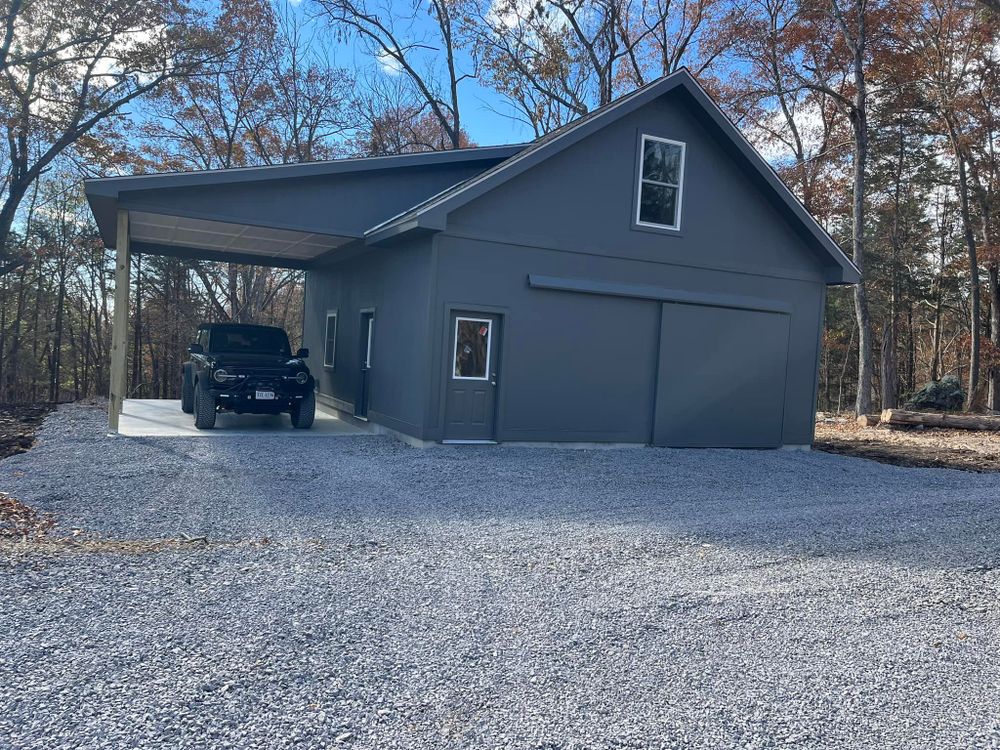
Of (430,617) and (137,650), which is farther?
(430,617)

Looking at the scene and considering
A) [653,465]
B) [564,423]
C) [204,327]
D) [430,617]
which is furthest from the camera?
[204,327]

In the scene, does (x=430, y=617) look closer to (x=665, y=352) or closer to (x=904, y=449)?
(x=665, y=352)

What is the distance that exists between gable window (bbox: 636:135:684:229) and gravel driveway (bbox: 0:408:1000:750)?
5662 millimetres

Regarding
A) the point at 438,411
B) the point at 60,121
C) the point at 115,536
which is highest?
the point at 60,121

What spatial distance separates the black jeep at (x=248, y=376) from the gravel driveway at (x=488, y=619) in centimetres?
345

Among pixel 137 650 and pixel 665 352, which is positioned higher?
pixel 665 352

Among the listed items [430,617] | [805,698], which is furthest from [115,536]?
[805,698]

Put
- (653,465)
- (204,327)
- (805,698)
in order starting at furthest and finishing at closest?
(204,327)
(653,465)
(805,698)

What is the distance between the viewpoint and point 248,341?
13.3 m

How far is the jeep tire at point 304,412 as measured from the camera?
12672 millimetres

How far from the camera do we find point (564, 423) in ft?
38.9

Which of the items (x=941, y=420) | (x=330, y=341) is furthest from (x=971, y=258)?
(x=330, y=341)

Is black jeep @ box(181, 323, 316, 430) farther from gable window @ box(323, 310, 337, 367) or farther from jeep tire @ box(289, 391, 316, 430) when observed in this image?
gable window @ box(323, 310, 337, 367)

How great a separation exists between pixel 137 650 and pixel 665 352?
10022mm
